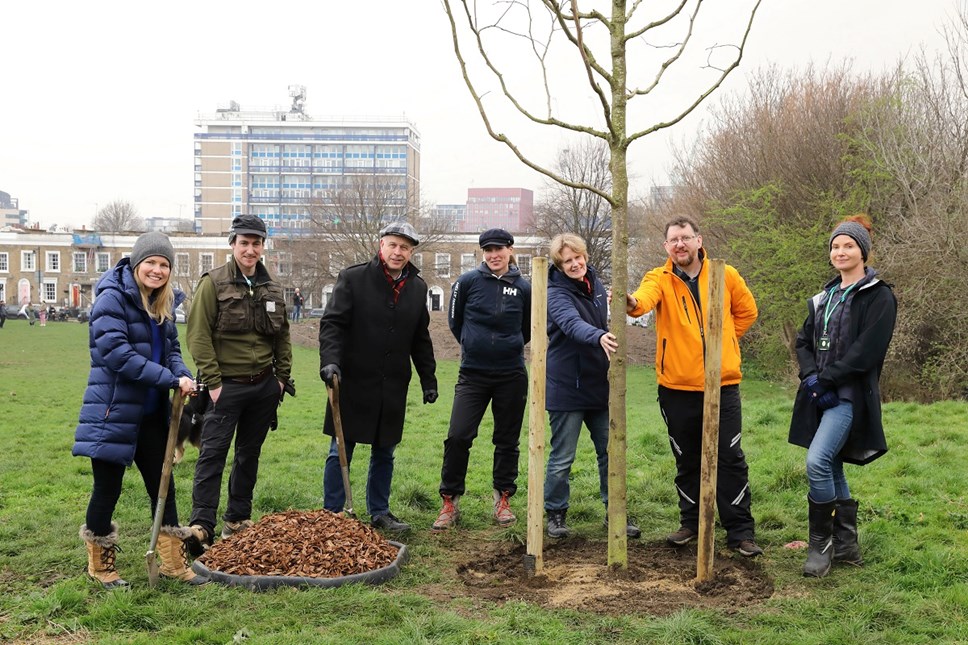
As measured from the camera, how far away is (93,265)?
292ft

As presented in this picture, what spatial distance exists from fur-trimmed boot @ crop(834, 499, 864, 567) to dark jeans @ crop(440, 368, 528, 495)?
251 cm

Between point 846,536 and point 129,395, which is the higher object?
point 129,395

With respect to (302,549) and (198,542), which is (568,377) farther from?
(198,542)

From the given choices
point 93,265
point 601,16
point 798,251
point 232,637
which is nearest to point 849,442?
point 601,16

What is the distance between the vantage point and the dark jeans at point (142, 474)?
5.21 metres

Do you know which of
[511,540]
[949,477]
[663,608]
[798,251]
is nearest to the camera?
[663,608]

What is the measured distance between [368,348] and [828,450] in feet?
11.1

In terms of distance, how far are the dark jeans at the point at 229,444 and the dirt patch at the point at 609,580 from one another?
67.6 inches

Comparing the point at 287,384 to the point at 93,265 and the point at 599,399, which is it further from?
the point at 93,265

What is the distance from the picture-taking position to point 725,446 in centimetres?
583

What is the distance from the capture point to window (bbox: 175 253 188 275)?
77.6m

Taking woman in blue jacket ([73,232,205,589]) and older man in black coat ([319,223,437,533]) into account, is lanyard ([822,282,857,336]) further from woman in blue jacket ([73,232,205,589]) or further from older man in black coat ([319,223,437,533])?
woman in blue jacket ([73,232,205,589])

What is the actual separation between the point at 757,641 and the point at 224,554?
3.26 meters

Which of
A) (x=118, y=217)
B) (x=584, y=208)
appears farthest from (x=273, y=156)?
(x=584, y=208)
